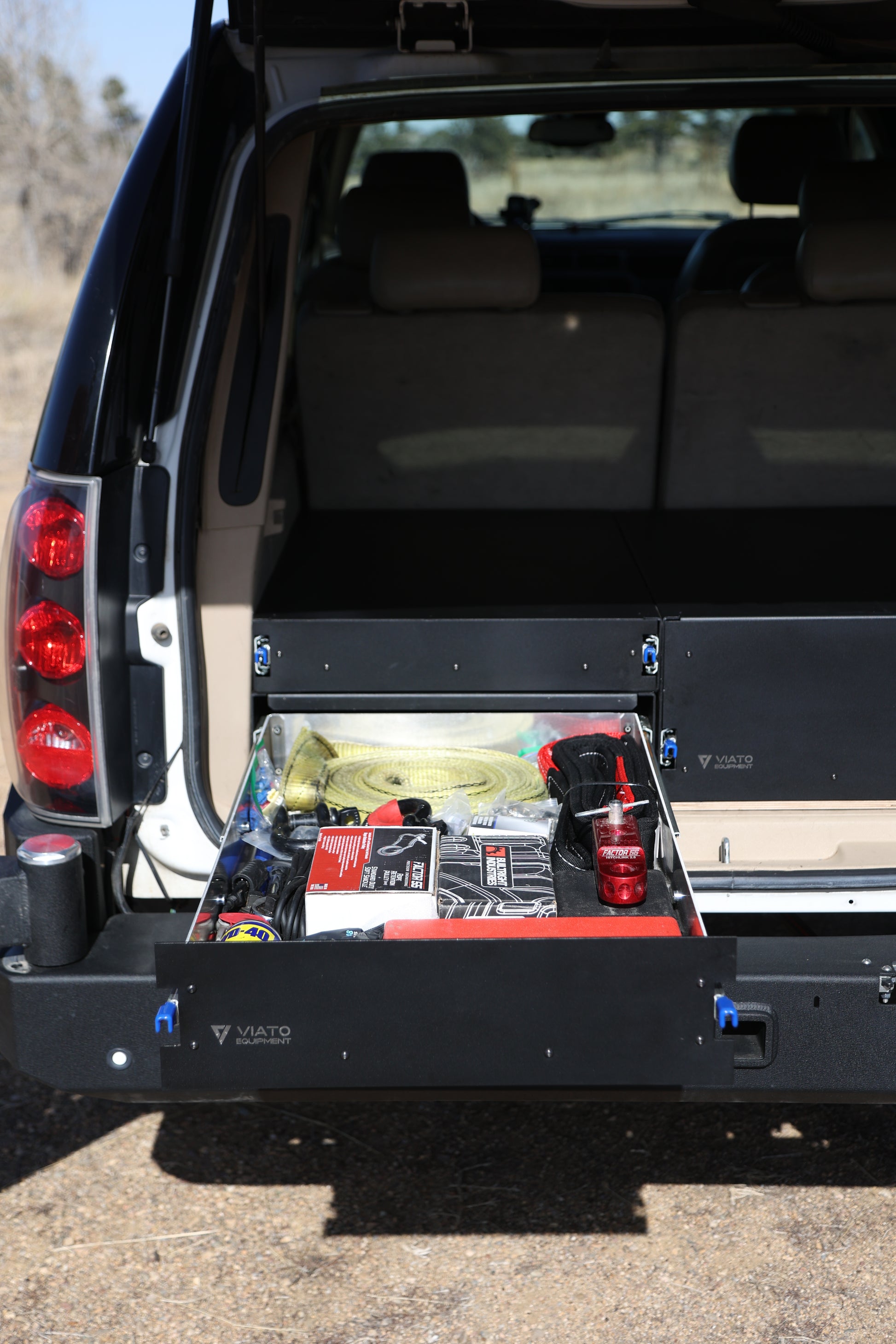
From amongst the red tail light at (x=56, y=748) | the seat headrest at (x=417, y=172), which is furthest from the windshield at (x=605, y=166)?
the red tail light at (x=56, y=748)

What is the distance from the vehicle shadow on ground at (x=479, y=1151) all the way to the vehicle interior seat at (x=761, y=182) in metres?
3.59

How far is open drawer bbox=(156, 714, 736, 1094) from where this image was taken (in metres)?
1.57

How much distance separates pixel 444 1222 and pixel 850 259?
225 centimetres

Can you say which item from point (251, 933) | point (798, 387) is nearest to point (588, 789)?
point (251, 933)

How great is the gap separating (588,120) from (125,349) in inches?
140

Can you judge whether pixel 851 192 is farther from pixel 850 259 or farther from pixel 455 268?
pixel 455 268

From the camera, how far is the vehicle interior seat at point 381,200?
4.16m

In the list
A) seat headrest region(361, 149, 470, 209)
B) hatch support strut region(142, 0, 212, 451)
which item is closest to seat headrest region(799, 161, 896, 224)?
seat headrest region(361, 149, 470, 209)

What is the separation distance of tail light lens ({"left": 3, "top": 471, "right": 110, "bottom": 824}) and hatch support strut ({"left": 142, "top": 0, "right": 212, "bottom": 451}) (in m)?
0.37

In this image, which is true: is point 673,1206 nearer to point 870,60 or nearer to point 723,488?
point 723,488

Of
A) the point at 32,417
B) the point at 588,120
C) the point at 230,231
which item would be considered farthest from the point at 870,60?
the point at 32,417

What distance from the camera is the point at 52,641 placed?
6.65 ft

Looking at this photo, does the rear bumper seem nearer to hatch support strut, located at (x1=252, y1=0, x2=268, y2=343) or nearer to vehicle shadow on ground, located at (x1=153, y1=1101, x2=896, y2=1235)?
vehicle shadow on ground, located at (x1=153, y1=1101, x2=896, y2=1235)

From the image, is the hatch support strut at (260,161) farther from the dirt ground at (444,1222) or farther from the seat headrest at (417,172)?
the seat headrest at (417,172)
